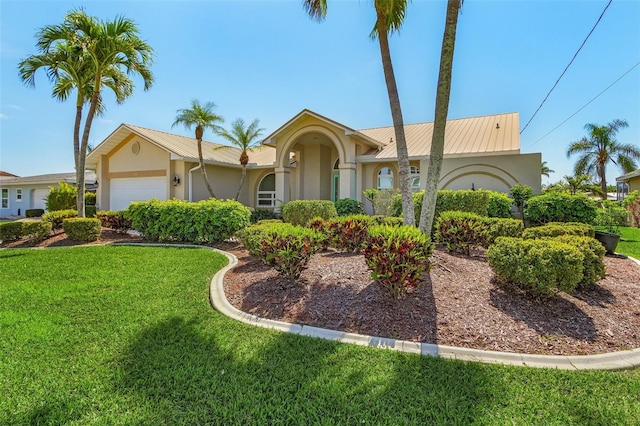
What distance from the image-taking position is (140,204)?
38.5 ft

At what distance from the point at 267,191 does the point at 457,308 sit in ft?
59.9

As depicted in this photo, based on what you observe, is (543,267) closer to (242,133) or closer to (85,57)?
(85,57)

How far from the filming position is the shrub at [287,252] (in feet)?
18.5

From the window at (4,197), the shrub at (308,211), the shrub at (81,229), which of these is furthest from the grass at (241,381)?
the window at (4,197)

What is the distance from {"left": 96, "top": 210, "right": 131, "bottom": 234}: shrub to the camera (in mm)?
13234

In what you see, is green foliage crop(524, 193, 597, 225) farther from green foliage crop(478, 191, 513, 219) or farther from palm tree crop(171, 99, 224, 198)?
palm tree crop(171, 99, 224, 198)

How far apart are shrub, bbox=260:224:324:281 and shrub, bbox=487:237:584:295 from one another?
3354 mm

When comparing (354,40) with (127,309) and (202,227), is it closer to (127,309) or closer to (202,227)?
(202,227)

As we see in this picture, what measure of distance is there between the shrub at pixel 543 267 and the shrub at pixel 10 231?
51.2ft

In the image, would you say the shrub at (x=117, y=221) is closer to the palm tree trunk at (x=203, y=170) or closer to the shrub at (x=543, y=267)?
the palm tree trunk at (x=203, y=170)

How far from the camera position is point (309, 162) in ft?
65.4

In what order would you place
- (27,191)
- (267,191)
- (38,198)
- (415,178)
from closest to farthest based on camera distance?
(415,178) < (267,191) < (38,198) < (27,191)

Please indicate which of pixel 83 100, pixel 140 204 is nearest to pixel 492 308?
pixel 140 204

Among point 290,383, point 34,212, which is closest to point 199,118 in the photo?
point 290,383
